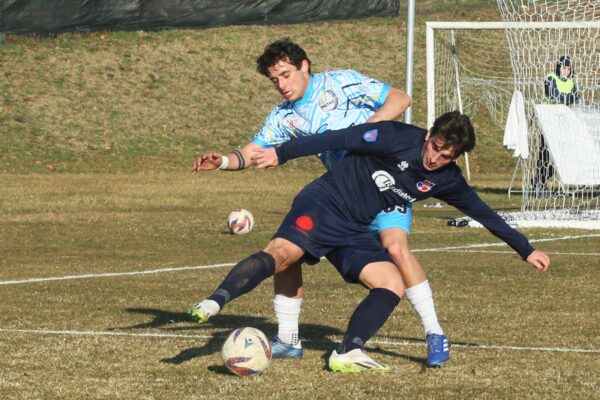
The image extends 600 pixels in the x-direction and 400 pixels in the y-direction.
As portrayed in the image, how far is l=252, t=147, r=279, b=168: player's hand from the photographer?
735cm

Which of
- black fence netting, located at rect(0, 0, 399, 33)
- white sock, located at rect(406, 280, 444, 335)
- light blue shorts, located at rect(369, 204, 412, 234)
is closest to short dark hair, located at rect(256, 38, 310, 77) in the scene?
light blue shorts, located at rect(369, 204, 412, 234)

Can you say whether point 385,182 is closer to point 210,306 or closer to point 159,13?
point 210,306

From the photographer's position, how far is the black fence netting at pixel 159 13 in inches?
1180

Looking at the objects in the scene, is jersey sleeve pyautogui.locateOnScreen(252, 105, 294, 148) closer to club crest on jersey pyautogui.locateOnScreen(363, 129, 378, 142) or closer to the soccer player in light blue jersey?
the soccer player in light blue jersey

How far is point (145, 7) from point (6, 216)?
555 inches

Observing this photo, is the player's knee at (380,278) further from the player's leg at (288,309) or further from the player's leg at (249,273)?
the player's leg at (288,309)

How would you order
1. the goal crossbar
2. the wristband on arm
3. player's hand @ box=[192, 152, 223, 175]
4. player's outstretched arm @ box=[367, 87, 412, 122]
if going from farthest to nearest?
1. the goal crossbar
2. player's outstretched arm @ box=[367, 87, 412, 122]
3. the wristband on arm
4. player's hand @ box=[192, 152, 223, 175]

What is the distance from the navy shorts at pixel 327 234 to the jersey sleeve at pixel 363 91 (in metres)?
0.86

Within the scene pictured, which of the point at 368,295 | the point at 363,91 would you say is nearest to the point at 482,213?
the point at 368,295

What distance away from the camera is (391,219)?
25.3ft

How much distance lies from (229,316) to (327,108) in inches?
87.5

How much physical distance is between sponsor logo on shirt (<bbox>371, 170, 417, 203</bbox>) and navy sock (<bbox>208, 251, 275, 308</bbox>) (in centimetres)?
82

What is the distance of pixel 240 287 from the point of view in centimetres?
688

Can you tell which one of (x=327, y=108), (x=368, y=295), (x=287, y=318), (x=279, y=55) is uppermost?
(x=279, y=55)
